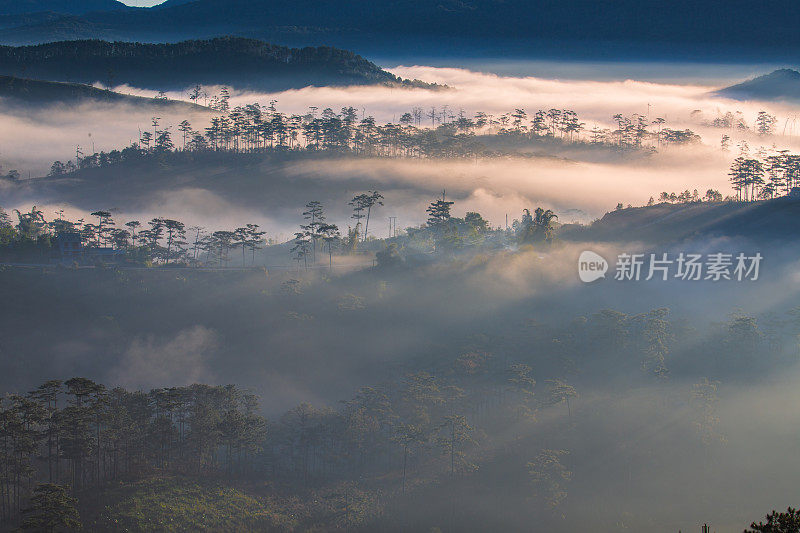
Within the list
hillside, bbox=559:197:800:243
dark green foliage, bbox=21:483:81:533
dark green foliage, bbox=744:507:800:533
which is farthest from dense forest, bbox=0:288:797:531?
dark green foliage, bbox=744:507:800:533

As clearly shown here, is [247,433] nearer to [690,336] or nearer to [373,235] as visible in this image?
[690,336]

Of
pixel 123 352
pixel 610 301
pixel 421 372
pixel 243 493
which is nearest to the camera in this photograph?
pixel 243 493

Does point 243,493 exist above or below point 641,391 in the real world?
below

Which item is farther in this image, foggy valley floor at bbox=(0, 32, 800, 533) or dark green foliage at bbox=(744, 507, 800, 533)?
foggy valley floor at bbox=(0, 32, 800, 533)

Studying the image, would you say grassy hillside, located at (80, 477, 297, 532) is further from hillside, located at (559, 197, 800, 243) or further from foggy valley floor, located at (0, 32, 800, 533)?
hillside, located at (559, 197, 800, 243)

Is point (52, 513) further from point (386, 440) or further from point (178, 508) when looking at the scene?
point (386, 440)

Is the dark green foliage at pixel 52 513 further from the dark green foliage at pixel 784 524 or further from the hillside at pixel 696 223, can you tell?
the hillside at pixel 696 223

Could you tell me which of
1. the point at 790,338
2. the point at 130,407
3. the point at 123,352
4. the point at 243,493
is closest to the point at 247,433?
the point at 243,493

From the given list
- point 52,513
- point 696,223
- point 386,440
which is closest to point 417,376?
point 386,440
